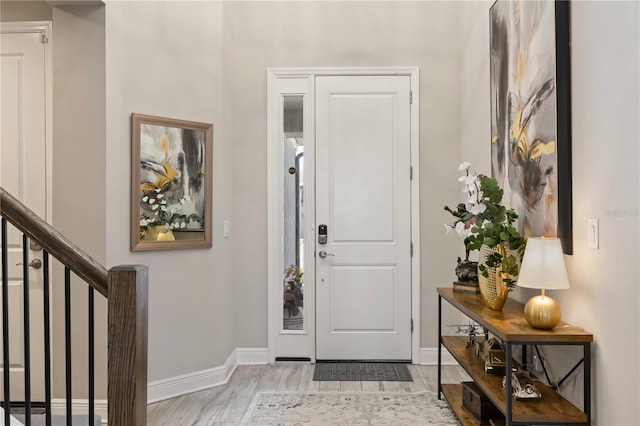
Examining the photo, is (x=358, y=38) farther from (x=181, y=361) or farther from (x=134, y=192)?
(x=181, y=361)

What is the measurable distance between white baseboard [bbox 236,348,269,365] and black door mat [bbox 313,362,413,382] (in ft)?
1.45

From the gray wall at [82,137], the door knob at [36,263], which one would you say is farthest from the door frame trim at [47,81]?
the door knob at [36,263]

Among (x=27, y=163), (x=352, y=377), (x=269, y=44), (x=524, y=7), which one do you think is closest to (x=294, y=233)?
(x=352, y=377)

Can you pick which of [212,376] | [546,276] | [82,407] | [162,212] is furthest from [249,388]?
[546,276]

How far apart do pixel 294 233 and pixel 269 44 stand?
61.8 inches

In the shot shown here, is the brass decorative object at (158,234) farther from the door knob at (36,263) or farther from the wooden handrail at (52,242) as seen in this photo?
the wooden handrail at (52,242)

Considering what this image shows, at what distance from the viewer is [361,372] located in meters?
4.00

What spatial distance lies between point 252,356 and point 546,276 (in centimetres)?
281

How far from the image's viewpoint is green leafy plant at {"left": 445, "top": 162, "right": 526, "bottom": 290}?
2.46m

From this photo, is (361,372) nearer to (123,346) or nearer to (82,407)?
(82,407)

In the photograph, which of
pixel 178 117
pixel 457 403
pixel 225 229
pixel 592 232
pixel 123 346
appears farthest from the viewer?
pixel 225 229

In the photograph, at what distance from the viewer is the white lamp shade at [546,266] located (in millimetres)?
2010

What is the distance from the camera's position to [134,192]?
10.7ft

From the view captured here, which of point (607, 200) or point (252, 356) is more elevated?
point (607, 200)
